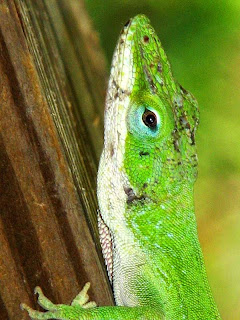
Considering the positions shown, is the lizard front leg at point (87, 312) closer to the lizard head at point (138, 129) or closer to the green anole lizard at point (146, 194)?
the green anole lizard at point (146, 194)

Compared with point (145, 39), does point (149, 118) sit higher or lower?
lower

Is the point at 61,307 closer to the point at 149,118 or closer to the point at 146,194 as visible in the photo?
the point at 146,194

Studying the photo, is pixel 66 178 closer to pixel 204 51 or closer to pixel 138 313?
pixel 138 313

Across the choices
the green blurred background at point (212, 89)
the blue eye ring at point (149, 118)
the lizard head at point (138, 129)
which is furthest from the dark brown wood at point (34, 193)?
the green blurred background at point (212, 89)

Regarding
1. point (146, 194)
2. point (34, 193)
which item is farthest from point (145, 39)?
point (34, 193)

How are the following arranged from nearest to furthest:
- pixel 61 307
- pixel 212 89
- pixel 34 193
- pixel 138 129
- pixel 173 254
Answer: pixel 34 193
pixel 61 307
pixel 138 129
pixel 173 254
pixel 212 89

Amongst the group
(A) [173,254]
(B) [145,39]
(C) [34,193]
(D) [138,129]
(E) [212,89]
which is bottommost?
(A) [173,254]
